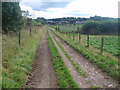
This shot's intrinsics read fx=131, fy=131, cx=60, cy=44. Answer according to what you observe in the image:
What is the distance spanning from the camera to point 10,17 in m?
14.4

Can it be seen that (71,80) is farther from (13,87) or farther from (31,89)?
(13,87)

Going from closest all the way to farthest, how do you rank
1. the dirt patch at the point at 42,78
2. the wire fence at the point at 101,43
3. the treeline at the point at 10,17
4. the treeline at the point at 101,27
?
the dirt patch at the point at 42,78 → the wire fence at the point at 101,43 → the treeline at the point at 10,17 → the treeline at the point at 101,27

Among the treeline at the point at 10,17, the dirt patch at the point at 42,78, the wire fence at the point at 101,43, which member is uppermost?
the treeline at the point at 10,17

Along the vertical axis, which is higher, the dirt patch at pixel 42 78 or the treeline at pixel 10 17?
the treeline at pixel 10 17

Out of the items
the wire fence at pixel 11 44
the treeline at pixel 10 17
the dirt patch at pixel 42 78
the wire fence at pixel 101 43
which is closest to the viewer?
the dirt patch at pixel 42 78

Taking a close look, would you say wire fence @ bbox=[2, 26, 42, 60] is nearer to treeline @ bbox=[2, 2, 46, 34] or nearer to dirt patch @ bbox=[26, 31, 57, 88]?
→ dirt patch @ bbox=[26, 31, 57, 88]

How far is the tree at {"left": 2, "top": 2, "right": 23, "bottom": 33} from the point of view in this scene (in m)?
13.6

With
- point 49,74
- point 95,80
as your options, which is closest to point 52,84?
point 49,74

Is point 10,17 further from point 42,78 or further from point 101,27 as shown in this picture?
point 101,27

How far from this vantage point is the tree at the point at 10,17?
13562mm

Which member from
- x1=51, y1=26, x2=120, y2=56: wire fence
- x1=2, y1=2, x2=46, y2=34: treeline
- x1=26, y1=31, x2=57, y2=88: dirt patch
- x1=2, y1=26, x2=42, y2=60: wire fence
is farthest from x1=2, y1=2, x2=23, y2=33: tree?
x1=26, y1=31, x2=57, y2=88: dirt patch

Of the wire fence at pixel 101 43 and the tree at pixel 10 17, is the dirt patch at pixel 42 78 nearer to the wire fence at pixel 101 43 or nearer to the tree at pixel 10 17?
the wire fence at pixel 101 43

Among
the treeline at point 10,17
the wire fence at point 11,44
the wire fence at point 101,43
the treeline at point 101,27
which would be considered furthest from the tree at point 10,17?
the treeline at point 101,27

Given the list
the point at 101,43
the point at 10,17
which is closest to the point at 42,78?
the point at 10,17
